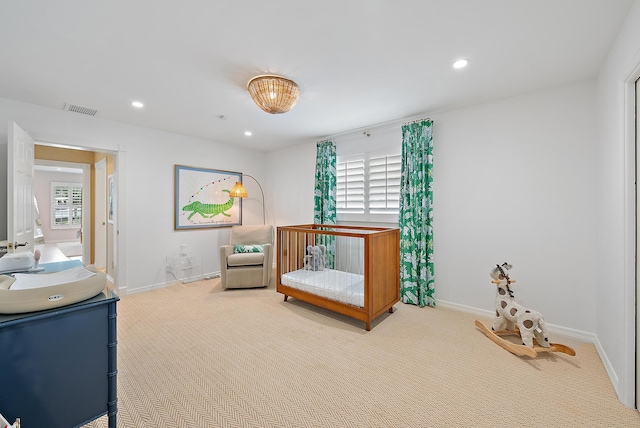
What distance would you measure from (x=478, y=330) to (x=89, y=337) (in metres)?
3.14

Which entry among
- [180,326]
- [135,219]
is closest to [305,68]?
[180,326]

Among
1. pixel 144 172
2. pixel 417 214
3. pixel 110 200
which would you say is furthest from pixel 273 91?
pixel 110 200

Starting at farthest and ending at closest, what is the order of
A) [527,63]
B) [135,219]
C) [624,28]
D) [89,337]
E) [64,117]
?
[135,219] → [64,117] → [527,63] → [624,28] → [89,337]

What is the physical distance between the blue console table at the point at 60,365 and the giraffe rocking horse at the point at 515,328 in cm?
291

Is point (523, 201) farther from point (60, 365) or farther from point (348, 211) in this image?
point (60, 365)

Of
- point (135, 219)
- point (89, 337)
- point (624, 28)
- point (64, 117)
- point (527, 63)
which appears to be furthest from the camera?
point (135, 219)

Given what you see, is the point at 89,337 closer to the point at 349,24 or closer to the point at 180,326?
the point at 180,326

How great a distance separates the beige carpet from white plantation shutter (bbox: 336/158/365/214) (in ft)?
5.74

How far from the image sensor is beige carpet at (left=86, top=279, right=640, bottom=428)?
1.59 metres

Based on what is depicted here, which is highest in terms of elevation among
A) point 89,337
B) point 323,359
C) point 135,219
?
point 135,219

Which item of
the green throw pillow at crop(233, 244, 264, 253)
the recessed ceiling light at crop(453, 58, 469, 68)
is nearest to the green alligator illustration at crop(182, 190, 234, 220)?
the green throw pillow at crop(233, 244, 264, 253)

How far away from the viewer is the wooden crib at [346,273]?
272cm

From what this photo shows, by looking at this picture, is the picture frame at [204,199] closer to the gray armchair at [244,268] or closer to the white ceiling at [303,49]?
the gray armchair at [244,268]

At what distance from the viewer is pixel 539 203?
2.67 metres
